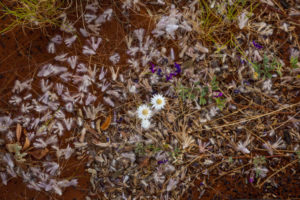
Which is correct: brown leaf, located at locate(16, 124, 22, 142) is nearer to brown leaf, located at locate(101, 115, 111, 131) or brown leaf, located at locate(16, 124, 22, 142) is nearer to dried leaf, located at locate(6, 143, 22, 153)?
dried leaf, located at locate(6, 143, 22, 153)

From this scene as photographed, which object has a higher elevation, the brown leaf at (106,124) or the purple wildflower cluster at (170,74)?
the purple wildflower cluster at (170,74)

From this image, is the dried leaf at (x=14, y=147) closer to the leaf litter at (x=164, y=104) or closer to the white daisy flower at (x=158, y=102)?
the leaf litter at (x=164, y=104)

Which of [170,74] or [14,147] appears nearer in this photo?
[14,147]

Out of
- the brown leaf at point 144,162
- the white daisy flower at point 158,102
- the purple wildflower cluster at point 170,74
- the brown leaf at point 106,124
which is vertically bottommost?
the brown leaf at point 144,162

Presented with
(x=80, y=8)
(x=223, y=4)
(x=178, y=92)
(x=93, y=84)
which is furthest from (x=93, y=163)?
(x=223, y=4)

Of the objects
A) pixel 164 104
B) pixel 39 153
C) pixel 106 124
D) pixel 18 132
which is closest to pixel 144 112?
pixel 164 104

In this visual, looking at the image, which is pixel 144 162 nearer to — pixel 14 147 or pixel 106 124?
pixel 106 124

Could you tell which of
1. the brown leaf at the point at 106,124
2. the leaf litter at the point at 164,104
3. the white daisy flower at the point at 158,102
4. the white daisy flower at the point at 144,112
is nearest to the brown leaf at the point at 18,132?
the leaf litter at the point at 164,104

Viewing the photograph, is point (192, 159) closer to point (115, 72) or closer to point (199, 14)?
point (115, 72)
